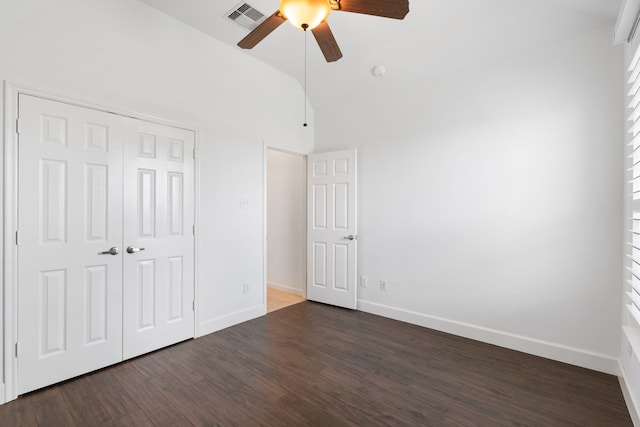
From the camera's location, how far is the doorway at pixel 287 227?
4.45 metres

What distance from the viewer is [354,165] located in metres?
3.83

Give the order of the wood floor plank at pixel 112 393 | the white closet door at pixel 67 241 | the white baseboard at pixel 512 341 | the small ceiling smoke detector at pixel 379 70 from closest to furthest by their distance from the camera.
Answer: the wood floor plank at pixel 112 393, the white closet door at pixel 67 241, the white baseboard at pixel 512 341, the small ceiling smoke detector at pixel 379 70

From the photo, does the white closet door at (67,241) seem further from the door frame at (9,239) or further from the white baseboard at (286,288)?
the white baseboard at (286,288)

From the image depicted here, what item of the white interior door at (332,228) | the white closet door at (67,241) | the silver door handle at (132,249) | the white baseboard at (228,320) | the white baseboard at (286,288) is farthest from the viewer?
the white baseboard at (286,288)

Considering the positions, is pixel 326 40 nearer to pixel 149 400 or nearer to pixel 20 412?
pixel 149 400

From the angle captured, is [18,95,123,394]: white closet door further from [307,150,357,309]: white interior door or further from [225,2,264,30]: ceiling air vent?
[307,150,357,309]: white interior door

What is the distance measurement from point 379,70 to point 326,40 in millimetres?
1673

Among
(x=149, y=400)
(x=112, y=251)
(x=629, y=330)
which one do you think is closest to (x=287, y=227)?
(x=112, y=251)

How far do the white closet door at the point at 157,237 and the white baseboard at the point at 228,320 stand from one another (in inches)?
5.4

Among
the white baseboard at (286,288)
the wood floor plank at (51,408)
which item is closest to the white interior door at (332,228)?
the white baseboard at (286,288)

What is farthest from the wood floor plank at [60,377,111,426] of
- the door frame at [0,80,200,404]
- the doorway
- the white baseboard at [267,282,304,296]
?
the white baseboard at [267,282,304,296]

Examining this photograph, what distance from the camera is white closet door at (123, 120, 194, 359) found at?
257cm

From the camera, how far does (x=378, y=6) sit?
1.68 m

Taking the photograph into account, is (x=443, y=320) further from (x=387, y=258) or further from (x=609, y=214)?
(x=609, y=214)
